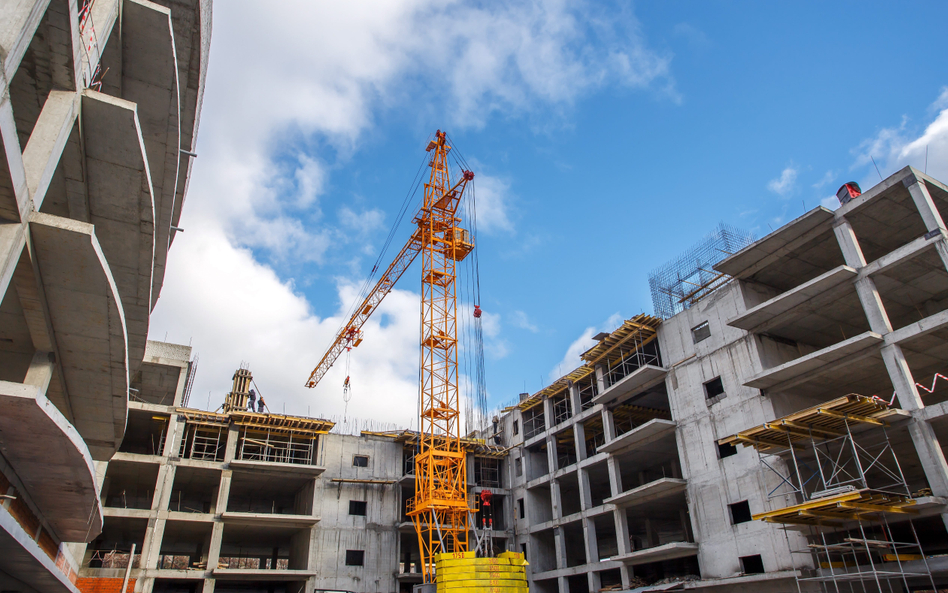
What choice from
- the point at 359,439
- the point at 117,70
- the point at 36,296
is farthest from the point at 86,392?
the point at 359,439

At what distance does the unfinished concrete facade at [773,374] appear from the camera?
26.0 meters

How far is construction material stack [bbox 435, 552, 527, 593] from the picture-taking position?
96.4ft

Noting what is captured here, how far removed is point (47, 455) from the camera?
12.3 m

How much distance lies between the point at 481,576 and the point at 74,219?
2429 cm

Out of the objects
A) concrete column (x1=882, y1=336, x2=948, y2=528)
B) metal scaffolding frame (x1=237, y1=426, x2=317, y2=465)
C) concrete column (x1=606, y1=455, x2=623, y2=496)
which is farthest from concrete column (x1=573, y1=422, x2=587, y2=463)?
concrete column (x1=882, y1=336, x2=948, y2=528)

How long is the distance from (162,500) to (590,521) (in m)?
28.4

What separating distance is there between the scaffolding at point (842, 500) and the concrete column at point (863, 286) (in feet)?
14.5

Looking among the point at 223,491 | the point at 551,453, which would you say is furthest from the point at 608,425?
the point at 223,491

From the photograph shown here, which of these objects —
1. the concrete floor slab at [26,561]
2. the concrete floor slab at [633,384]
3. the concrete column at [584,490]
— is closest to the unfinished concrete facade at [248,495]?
the concrete column at [584,490]

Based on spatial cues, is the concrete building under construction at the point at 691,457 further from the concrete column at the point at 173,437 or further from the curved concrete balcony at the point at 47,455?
the curved concrete balcony at the point at 47,455

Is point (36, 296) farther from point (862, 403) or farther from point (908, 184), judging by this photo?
point (908, 184)

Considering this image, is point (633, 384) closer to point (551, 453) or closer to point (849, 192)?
point (551, 453)

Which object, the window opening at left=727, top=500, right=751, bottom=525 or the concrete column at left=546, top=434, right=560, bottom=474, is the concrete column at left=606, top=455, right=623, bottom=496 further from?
the window opening at left=727, top=500, right=751, bottom=525

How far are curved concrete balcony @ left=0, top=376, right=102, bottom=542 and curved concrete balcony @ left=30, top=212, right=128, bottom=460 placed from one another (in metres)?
1.01
